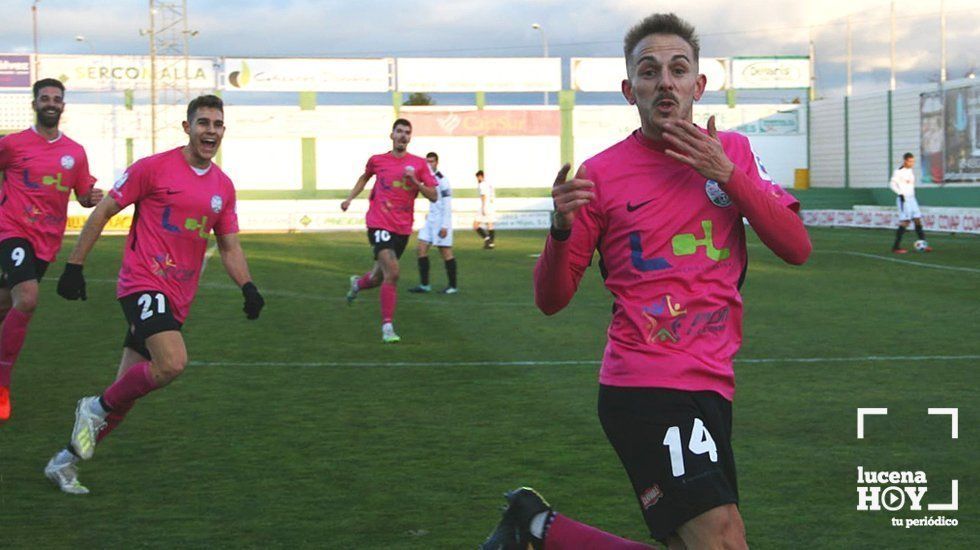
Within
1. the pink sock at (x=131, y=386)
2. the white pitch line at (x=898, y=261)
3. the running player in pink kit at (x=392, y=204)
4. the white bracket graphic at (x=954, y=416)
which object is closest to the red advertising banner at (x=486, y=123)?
the white pitch line at (x=898, y=261)

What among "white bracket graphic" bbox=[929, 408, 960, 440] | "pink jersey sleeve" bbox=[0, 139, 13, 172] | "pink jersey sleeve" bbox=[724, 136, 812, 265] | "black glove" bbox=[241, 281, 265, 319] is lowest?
"white bracket graphic" bbox=[929, 408, 960, 440]

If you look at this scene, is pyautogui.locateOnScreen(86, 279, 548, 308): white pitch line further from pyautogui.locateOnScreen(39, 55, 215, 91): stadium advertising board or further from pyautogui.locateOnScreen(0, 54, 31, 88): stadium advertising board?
pyautogui.locateOnScreen(0, 54, 31, 88): stadium advertising board

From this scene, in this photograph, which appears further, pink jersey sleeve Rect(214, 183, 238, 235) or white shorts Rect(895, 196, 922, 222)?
white shorts Rect(895, 196, 922, 222)

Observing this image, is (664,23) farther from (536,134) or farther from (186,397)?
(536,134)

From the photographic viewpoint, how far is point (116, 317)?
56.3 ft

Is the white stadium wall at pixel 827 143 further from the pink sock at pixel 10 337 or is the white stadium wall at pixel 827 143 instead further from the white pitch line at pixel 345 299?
the pink sock at pixel 10 337

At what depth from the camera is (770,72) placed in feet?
225

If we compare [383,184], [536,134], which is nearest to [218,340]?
[383,184]

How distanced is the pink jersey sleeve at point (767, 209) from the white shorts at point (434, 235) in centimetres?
1621

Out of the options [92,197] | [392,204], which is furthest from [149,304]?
[392,204]

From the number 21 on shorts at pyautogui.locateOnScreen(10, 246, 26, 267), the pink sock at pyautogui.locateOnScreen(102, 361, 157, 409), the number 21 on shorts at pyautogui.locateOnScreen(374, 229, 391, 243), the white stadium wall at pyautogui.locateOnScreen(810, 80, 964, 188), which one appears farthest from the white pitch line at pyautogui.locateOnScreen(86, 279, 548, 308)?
the white stadium wall at pyautogui.locateOnScreen(810, 80, 964, 188)

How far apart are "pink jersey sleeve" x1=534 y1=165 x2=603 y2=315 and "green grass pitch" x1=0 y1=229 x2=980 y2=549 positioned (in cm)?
225

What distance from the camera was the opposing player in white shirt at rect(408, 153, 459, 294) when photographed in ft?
66.9

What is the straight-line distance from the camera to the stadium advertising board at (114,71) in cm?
6288
